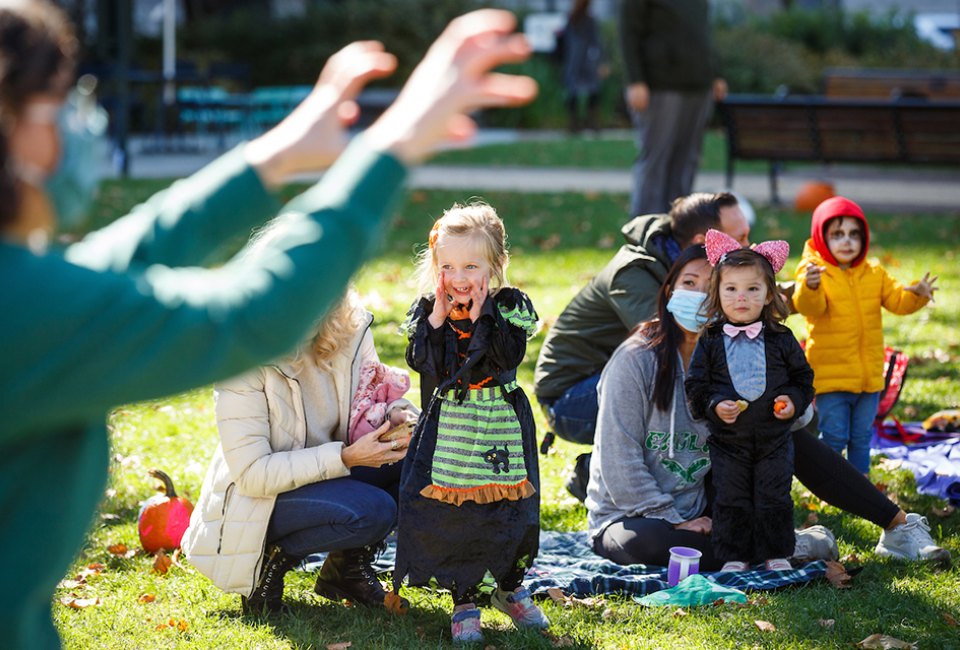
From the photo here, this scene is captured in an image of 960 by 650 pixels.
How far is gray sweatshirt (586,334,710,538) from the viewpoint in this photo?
4543 mm

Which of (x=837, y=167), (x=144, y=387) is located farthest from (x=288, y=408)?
(x=837, y=167)

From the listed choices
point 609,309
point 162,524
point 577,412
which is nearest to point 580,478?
point 577,412

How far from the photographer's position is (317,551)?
13.1ft

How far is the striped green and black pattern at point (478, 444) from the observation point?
3.86 metres

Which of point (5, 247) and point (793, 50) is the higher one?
point (793, 50)

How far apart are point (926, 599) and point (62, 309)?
3511mm

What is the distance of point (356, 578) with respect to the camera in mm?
4180

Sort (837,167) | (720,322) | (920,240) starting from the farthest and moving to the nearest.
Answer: (837,167) < (920,240) < (720,322)

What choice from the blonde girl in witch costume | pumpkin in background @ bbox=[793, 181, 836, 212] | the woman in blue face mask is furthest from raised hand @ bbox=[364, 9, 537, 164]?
pumpkin in background @ bbox=[793, 181, 836, 212]

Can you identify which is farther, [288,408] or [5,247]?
[288,408]

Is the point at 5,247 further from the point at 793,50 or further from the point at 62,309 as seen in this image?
the point at 793,50

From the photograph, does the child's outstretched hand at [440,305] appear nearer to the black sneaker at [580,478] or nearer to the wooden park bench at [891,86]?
the black sneaker at [580,478]

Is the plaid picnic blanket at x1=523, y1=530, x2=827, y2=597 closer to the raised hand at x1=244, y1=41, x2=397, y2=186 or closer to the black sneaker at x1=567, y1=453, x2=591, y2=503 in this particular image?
the black sneaker at x1=567, y1=453, x2=591, y2=503

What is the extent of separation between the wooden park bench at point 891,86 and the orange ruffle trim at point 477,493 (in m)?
13.8
